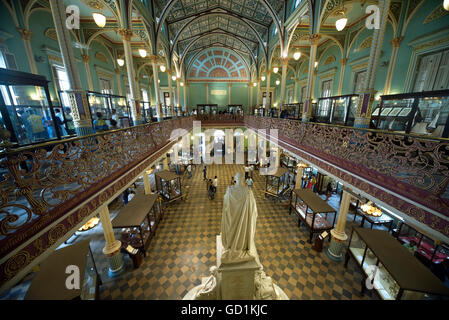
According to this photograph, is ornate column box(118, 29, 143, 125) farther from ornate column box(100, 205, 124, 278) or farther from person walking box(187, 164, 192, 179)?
person walking box(187, 164, 192, 179)

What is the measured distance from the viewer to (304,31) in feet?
32.3

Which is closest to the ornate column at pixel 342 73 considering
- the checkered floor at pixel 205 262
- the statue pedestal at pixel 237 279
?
the checkered floor at pixel 205 262

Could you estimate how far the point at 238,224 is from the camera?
2.63 m

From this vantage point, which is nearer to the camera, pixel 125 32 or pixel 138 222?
pixel 138 222

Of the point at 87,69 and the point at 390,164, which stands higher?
the point at 87,69

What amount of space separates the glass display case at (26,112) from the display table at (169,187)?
4780mm

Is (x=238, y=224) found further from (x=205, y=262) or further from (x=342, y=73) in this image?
(x=342, y=73)

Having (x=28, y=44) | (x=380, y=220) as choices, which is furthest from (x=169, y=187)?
(x=380, y=220)

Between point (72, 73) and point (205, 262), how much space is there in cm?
685

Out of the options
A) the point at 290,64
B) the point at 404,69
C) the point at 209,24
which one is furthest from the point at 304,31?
the point at 209,24

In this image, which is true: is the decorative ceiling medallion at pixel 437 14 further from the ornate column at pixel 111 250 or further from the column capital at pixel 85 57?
the column capital at pixel 85 57

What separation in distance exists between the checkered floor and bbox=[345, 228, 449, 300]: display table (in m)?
0.48
